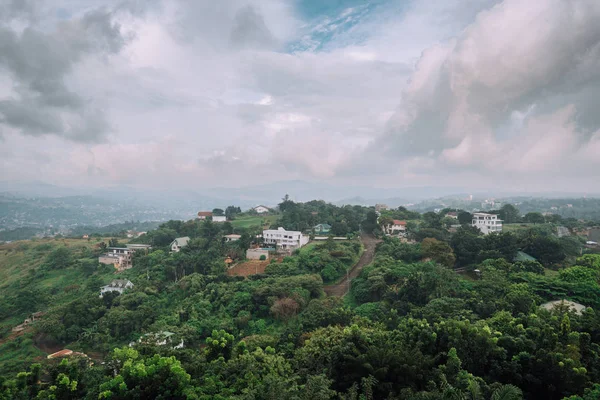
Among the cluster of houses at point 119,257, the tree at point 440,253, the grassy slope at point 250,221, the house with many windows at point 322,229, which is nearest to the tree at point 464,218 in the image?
the house with many windows at point 322,229

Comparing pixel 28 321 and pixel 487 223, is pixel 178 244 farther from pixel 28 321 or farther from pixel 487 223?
pixel 487 223

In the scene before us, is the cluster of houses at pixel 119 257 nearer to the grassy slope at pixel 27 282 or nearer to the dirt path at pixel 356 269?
the grassy slope at pixel 27 282

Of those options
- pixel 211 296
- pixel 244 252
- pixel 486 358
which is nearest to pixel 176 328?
pixel 211 296

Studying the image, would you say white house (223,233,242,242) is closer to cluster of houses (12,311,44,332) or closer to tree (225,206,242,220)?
cluster of houses (12,311,44,332)

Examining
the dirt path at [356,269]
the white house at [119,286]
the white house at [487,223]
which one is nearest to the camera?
the dirt path at [356,269]

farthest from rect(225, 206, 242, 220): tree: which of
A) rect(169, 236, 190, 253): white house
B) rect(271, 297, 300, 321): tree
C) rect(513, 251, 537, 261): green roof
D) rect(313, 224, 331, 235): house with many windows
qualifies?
rect(513, 251, 537, 261): green roof

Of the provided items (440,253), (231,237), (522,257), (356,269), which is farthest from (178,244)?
(522,257)

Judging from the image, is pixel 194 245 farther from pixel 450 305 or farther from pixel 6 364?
pixel 450 305
